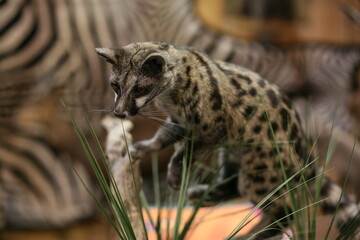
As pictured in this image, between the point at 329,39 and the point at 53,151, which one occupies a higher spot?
the point at 329,39

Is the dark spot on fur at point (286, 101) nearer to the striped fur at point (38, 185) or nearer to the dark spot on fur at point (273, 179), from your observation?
the dark spot on fur at point (273, 179)

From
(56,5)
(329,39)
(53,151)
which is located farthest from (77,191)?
(329,39)

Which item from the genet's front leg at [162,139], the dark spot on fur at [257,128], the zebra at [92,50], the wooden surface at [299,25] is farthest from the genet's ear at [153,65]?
the wooden surface at [299,25]

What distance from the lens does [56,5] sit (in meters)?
1.65

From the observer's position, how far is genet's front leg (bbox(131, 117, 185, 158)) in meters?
0.81

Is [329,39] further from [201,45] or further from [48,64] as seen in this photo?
[48,64]

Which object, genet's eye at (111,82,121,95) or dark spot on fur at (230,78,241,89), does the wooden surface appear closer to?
dark spot on fur at (230,78,241,89)

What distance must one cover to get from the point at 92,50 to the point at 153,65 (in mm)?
1015

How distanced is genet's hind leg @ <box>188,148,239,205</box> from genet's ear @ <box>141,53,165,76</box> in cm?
23

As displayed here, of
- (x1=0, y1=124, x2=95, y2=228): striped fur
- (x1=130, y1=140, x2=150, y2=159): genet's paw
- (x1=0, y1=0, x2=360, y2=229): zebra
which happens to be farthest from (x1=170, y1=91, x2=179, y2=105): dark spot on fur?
(x1=0, y1=124, x2=95, y2=228): striped fur

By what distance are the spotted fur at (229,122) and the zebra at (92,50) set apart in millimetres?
400

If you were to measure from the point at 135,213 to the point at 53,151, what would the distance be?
37.1 inches

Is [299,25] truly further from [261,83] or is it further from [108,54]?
[108,54]

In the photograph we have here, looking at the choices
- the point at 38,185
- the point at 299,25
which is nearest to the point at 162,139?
the point at 38,185
